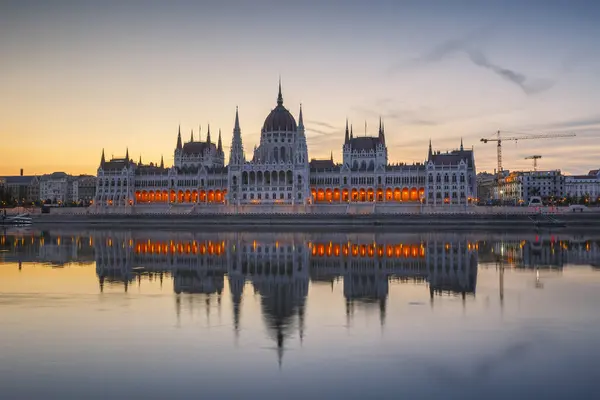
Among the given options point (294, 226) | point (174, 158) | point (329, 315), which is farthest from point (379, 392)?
point (174, 158)

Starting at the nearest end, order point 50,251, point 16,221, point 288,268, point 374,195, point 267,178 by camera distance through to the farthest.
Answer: point 288,268 < point 50,251 < point 16,221 < point 374,195 < point 267,178

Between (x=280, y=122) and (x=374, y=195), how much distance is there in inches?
1064

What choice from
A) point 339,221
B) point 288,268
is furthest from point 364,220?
point 288,268

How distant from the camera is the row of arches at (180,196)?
13525cm

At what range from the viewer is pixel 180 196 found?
5408 inches

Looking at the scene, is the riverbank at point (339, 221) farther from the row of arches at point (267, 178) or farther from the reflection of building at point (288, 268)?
the reflection of building at point (288, 268)

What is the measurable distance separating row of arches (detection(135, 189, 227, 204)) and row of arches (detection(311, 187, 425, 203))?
70.3 ft

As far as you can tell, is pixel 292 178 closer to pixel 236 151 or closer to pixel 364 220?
pixel 236 151

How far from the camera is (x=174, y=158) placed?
15250 cm

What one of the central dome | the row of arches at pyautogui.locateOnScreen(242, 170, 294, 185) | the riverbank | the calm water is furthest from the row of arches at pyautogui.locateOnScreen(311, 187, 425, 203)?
the calm water

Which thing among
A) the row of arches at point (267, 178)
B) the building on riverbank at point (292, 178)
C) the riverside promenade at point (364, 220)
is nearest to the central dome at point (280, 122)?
the building on riverbank at point (292, 178)

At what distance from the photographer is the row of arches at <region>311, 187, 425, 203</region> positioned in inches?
4936

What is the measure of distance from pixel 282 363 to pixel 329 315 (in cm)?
637

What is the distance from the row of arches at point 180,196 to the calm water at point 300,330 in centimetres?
9517
